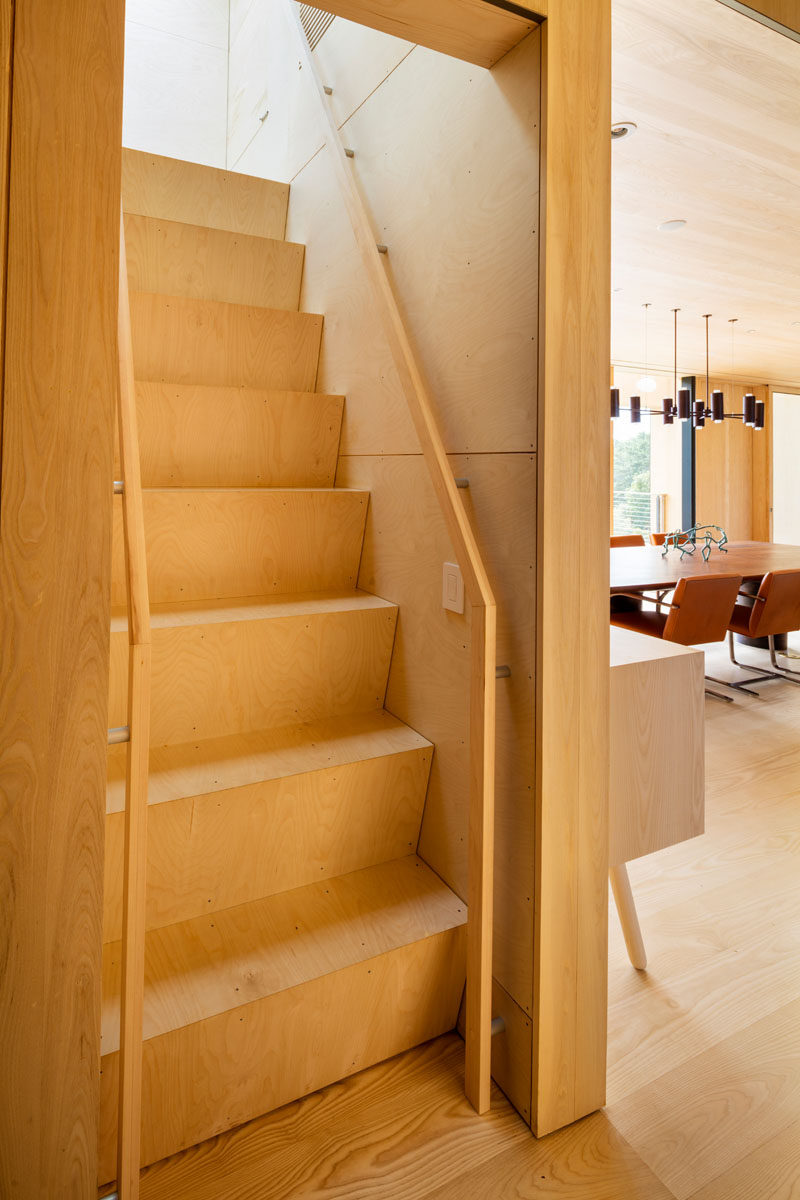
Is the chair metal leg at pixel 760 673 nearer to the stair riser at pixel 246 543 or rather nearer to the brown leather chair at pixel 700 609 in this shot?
Answer: the brown leather chair at pixel 700 609

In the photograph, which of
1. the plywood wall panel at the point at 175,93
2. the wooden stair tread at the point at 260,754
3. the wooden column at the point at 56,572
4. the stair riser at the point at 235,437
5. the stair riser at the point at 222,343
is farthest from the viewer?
the plywood wall panel at the point at 175,93

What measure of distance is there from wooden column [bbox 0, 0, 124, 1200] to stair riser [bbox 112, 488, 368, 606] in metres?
0.76

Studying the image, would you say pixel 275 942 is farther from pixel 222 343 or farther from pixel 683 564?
pixel 683 564

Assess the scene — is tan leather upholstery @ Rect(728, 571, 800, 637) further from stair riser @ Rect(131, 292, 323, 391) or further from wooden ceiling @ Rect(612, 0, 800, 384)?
stair riser @ Rect(131, 292, 323, 391)

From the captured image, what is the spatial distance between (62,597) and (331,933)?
36.6 inches

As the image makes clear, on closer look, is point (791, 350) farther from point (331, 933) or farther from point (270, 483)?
point (331, 933)

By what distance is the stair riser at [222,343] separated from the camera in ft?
7.09

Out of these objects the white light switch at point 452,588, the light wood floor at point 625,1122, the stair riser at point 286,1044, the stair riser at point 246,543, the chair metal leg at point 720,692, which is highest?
the stair riser at point 246,543

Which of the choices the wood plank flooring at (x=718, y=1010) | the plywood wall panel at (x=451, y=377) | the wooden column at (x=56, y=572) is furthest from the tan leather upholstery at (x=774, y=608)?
the wooden column at (x=56, y=572)

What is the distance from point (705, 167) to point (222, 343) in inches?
98.6

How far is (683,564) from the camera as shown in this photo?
4.85m

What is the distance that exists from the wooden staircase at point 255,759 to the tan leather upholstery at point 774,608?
10.3 ft

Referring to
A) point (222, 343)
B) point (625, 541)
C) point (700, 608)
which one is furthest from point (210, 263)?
point (625, 541)

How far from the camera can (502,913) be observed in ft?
4.92
